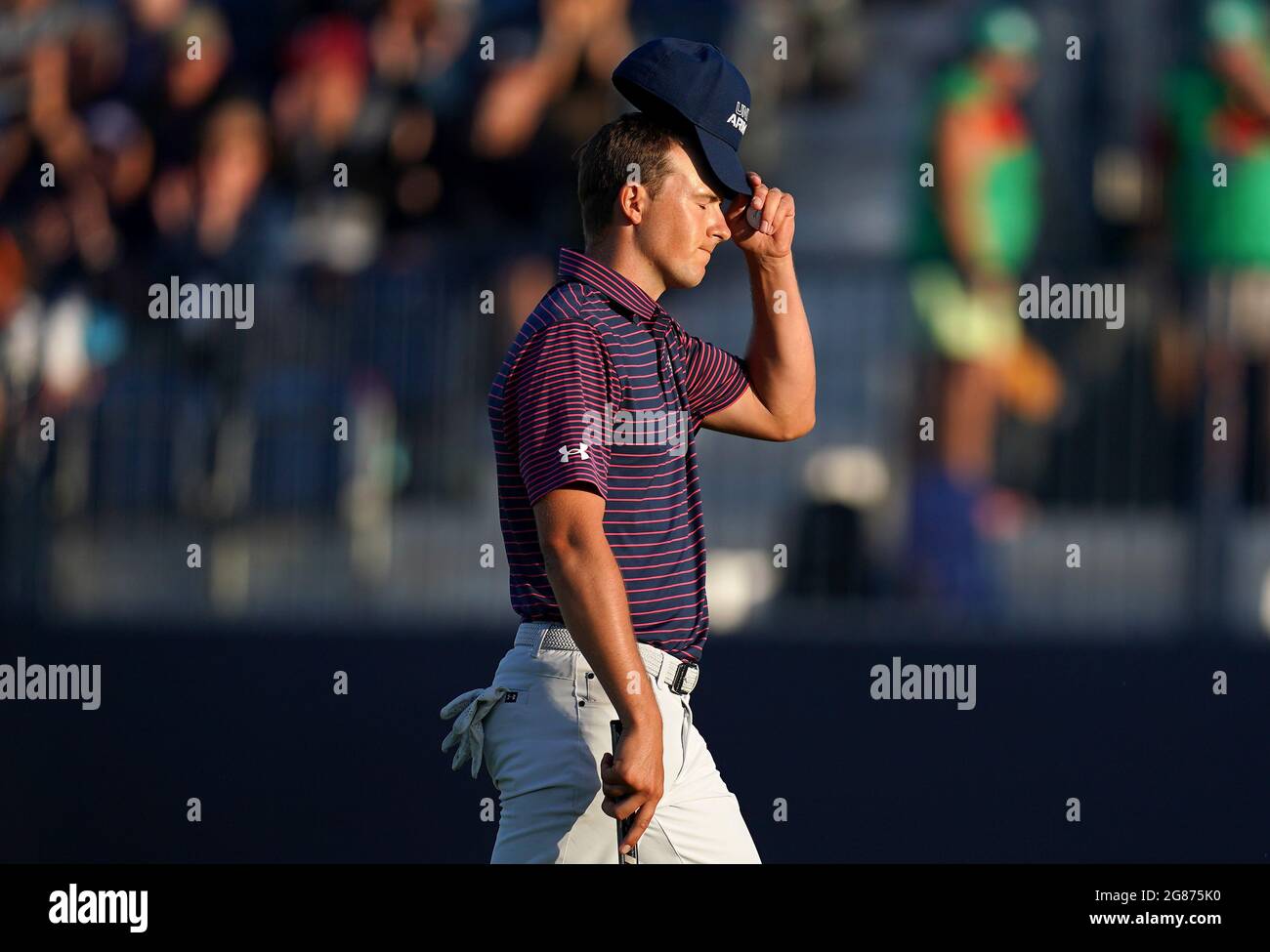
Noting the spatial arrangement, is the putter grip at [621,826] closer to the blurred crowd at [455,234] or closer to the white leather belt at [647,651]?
the white leather belt at [647,651]

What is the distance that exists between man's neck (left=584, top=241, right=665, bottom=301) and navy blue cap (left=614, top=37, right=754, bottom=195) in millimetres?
185

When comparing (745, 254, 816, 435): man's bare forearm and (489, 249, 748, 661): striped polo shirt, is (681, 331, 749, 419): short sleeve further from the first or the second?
(489, 249, 748, 661): striped polo shirt

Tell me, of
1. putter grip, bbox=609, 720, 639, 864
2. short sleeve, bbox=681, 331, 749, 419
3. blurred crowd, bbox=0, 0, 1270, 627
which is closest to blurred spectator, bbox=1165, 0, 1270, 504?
blurred crowd, bbox=0, 0, 1270, 627

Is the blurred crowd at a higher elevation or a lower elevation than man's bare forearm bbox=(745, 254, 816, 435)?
higher

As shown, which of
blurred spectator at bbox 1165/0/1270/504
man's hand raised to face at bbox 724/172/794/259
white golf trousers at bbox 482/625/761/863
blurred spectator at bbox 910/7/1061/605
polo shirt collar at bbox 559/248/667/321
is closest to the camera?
white golf trousers at bbox 482/625/761/863

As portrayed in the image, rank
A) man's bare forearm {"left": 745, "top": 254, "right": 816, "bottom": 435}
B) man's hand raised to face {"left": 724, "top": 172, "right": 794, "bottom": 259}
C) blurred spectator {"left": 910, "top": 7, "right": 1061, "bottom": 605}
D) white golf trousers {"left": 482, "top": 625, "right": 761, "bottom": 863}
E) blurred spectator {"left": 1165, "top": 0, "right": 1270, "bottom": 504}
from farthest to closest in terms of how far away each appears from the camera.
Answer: blurred spectator {"left": 910, "top": 7, "right": 1061, "bottom": 605}
blurred spectator {"left": 1165, "top": 0, "right": 1270, "bottom": 504}
man's bare forearm {"left": 745, "top": 254, "right": 816, "bottom": 435}
man's hand raised to face {"left": 724, "top": 172, "right": 794, "bottom": 259}
white golf trousers {"left": 482, "top": 625, "right": 761, "bottom": 863}

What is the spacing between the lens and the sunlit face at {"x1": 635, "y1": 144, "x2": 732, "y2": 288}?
3229 millimetres

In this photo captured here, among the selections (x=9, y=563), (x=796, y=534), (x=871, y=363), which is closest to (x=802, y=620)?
(x=796, y=534)

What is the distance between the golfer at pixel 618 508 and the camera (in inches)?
116

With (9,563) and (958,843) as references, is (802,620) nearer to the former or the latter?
(958,843)

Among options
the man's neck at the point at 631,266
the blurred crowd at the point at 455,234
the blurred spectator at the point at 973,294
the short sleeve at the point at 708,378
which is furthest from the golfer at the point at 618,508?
the blurred crowd at the point at 455,234

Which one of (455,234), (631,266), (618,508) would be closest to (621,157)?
(631,266)

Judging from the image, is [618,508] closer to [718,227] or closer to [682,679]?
[682,679]
